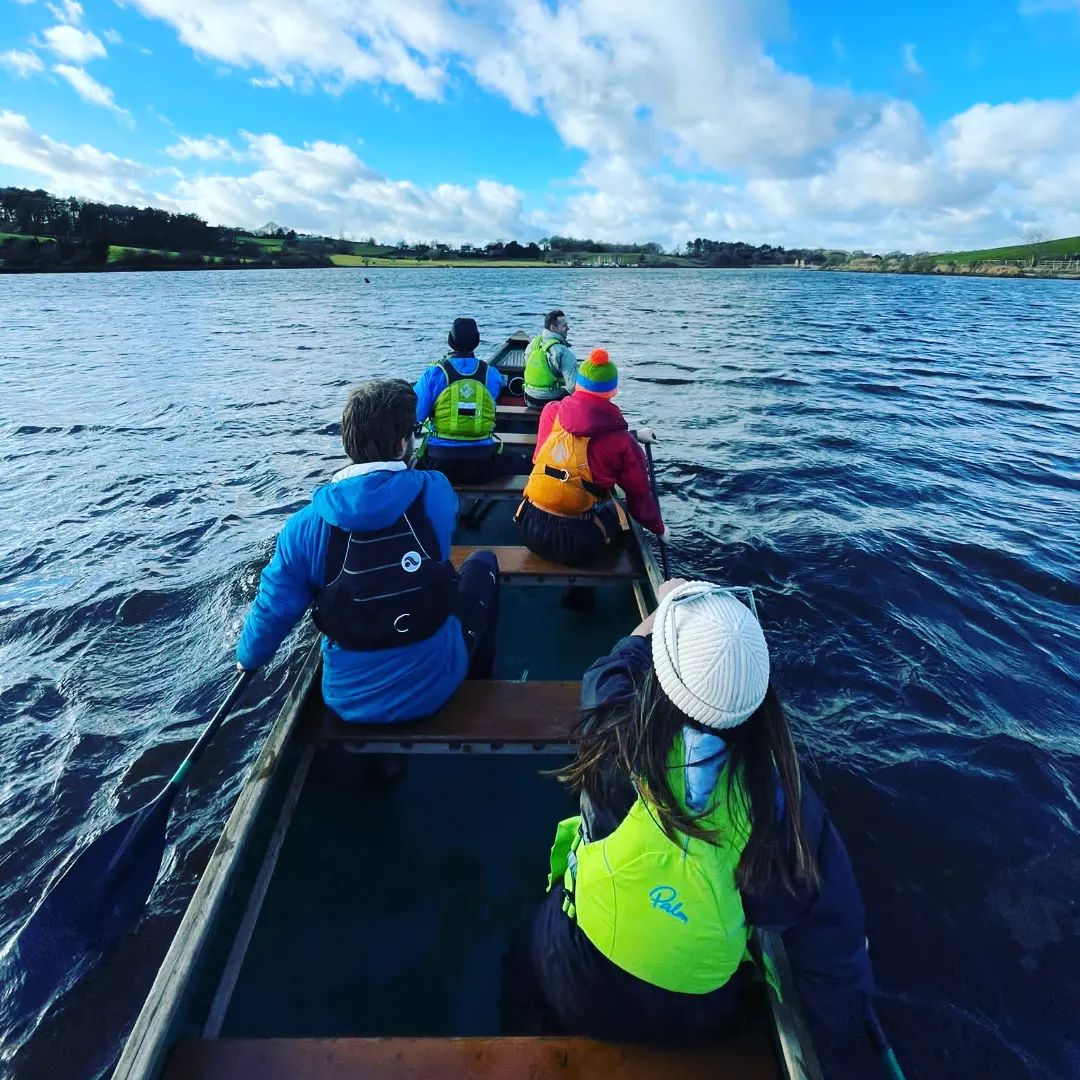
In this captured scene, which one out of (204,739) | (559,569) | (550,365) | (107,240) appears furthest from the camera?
(107,240)

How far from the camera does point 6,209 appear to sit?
103375 millimetres

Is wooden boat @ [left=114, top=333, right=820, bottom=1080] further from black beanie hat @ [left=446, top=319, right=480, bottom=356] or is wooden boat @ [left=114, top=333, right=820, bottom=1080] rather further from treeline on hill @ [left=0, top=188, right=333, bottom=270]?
treeline on hill @ [left=0, top=188, right=333, bottom=270]

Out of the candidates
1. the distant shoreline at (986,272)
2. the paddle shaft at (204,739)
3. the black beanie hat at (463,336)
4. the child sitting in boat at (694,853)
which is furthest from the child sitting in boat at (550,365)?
the distant shoreline at (986,272)

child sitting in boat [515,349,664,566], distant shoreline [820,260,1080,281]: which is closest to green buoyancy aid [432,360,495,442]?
child sitting in boat [515,349,664,566]

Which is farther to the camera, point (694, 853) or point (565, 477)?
point (565, 477)

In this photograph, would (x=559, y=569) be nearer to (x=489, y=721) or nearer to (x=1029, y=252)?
(x=489, y=721)

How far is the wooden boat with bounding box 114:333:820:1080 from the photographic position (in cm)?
242

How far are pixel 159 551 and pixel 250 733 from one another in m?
4.58

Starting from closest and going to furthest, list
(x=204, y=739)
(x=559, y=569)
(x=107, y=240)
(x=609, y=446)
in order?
(x=204, y=739) < (x=609, y=446) < (x=559, y=569) < (x=107, y=240)

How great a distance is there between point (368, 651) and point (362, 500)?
94cm

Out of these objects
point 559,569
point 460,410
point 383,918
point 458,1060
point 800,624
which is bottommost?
point 800,624

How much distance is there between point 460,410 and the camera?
25.2 feet

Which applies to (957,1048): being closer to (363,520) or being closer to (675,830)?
(675,830)

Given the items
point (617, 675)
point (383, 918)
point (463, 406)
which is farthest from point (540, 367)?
point (617, 675)
